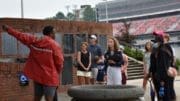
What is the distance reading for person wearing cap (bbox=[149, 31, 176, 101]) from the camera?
9664 mm

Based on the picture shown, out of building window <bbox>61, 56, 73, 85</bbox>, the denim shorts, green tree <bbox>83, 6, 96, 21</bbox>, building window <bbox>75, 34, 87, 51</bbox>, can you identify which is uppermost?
green tree <bbox>83, 6, 96, 21</bbox>

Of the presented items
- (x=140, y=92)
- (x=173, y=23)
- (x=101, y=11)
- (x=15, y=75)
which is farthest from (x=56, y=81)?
(x=101, y=11)

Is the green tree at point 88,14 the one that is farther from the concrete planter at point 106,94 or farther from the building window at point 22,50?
the concrete planter at point 106,94

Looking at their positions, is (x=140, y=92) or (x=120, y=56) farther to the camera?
(x=120, y=56)

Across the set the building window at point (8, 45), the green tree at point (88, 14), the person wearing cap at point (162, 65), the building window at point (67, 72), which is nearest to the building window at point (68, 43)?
the building window at point (67, 72)

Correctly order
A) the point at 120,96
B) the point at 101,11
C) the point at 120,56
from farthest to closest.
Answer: the point at 101,11 < the point at 120,56 < the point at 120,96

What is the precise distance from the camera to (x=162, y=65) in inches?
382

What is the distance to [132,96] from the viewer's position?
26.4 feet

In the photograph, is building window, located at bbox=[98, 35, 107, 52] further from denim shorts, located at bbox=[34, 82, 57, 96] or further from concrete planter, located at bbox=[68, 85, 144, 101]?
concrete planter, located at bbox=[68, 85, 144, 101]

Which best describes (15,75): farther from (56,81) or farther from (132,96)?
(132,96)

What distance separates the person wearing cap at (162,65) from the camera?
9.66 m

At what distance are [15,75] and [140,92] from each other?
7.72 meters

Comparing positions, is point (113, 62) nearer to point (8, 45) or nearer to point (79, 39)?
point (8, 45)

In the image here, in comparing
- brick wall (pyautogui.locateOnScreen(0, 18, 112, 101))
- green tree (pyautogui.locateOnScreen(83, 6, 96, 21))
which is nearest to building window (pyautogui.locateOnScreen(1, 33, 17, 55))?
brick wall (pyautogui.locateOnScreen(0, 18, 112, 101))
